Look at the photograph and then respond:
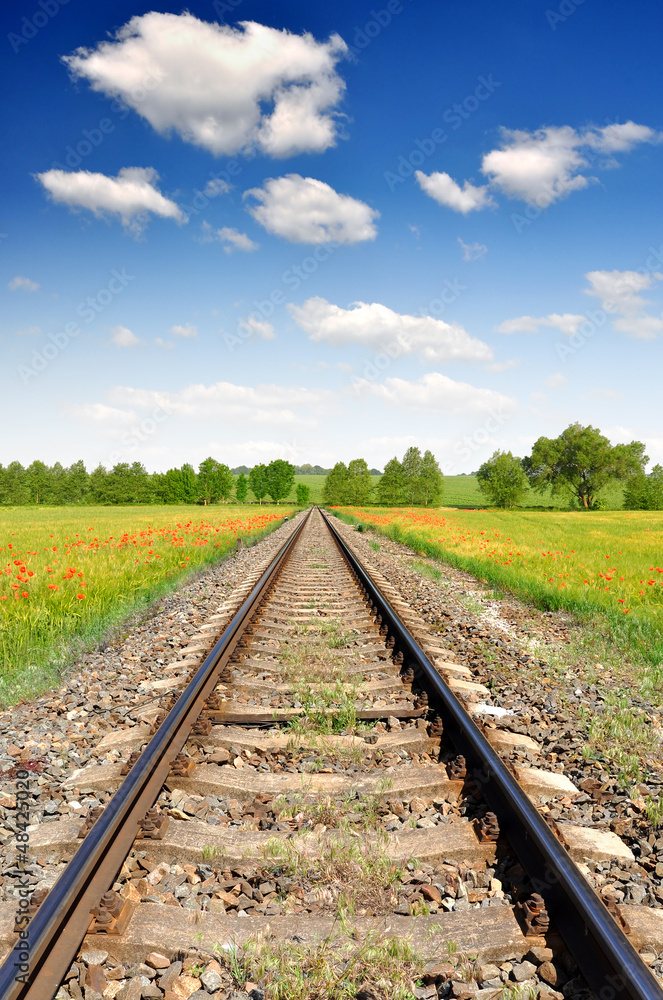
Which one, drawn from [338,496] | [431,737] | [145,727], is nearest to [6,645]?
[145,727]

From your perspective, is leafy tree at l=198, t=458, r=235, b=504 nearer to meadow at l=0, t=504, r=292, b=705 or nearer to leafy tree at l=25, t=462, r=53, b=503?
leafy tree at l=25, t=462, r=53, b=503

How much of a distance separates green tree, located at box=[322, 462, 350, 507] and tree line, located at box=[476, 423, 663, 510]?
28.7m

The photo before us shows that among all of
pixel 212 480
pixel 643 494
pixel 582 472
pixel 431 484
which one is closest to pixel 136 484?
pixel 212 480

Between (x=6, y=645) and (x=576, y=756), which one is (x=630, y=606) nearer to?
(x=576, y=756)

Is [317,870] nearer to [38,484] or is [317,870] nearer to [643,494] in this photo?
[643,494]

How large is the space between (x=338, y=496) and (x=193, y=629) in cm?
9383

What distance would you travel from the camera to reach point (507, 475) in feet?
266

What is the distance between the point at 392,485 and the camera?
294 ft

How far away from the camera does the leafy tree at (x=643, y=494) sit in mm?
73000

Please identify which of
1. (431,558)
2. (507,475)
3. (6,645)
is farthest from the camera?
(507,475)

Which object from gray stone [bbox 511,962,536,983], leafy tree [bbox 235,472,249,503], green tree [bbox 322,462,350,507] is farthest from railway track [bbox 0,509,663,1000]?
leafy tree [bbox 235,472,249,503]

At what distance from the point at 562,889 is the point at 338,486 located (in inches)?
3897

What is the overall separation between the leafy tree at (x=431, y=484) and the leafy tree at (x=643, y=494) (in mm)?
27990

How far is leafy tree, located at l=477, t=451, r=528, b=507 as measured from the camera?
78.8 metres
